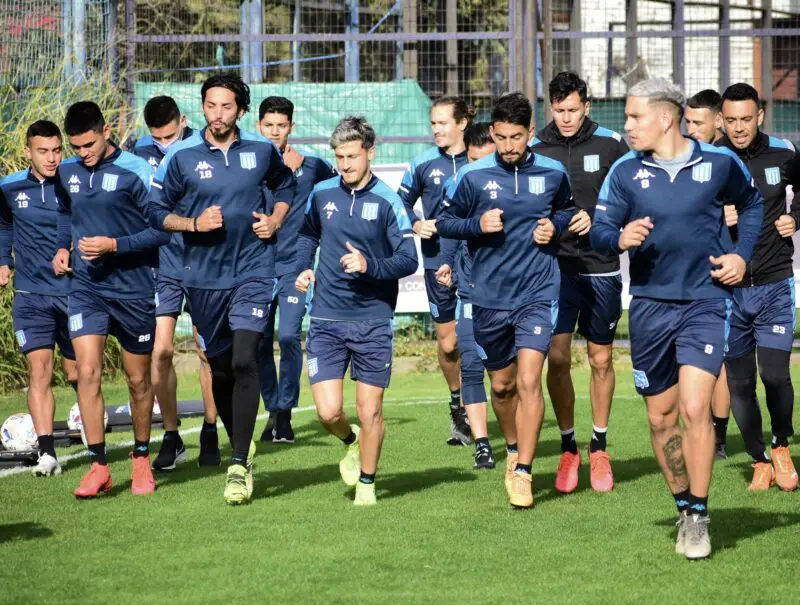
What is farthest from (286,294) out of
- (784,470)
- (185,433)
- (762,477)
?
(784,470)

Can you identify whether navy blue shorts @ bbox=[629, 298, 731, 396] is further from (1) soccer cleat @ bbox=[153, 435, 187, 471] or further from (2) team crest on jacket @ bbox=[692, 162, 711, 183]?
(1) soccer cleat @ bbox=[153, 435, 187, 471]

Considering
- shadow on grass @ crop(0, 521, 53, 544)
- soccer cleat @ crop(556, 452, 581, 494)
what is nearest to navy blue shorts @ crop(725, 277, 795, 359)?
soccer cleat @ crop(556, 452, 581, 494)

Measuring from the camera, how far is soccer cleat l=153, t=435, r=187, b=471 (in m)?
9.37

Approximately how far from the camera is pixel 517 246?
8.03 meters

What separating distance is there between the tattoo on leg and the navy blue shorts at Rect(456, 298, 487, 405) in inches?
106

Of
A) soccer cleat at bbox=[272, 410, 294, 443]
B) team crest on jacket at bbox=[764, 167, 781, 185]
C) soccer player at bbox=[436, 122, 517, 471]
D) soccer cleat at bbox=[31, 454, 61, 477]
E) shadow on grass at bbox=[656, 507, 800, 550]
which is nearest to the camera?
shadow on grass at bbox=[656, 507, 800, 550]

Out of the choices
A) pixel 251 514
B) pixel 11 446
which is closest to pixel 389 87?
pixel 11 446

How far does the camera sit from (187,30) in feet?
51.3

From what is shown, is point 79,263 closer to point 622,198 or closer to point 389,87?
point 622,198

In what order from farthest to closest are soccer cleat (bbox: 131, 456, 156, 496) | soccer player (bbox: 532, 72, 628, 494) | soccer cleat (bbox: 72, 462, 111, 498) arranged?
soccer player (bbox: 532, 72, 628, 494)
soccer cleat (bbox: 131, 456, 156, 496)
soccer cleat (bbox: 72, 462, 111, 498)

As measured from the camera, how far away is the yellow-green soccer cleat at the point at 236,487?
311 inches

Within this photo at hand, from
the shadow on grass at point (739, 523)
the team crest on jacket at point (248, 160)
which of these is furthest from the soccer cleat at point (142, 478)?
the shadow on grass at point (739, 523)

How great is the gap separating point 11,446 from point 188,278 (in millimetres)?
2495

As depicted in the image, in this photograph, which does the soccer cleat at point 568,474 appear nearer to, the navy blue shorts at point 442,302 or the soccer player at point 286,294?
the navy blue shorts at point 442,302
